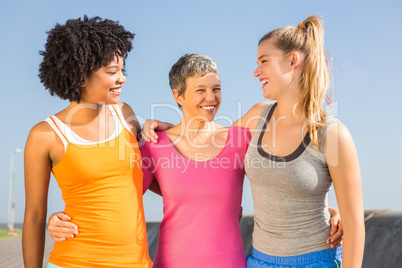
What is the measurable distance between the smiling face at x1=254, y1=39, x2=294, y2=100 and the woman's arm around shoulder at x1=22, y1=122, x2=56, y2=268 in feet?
4.63

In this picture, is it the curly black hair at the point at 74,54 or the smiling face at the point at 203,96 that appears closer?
the curly black hair at the point at 74,54

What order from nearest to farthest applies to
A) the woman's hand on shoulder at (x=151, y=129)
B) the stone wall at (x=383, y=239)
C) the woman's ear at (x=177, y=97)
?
1. the woman's hand on shoulder at (x=151, y=129)
2. the woman's ear at (x=177, y=97)
3. the stone wall at (x=383, y=239)

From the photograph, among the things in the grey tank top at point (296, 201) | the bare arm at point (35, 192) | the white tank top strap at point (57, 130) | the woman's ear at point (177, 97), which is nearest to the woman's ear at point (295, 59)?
the grey tank top at point (296, 201)

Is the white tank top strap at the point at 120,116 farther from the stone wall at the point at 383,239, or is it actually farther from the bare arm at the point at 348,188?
the stone wall at the point at 383,239

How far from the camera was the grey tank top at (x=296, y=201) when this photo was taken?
2.41 metres

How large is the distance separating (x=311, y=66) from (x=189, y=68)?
935 mm

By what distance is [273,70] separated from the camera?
273 cm

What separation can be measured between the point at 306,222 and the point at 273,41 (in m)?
1.19

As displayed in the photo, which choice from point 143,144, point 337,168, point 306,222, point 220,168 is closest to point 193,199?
point 220,168

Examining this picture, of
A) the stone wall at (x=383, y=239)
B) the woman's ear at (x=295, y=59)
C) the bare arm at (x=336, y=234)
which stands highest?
the woman's ear at (x=295, y=59)

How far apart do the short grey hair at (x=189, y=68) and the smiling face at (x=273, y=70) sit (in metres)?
0.44

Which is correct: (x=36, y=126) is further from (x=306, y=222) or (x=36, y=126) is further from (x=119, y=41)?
(x=306, y=222)

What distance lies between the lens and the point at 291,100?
8.89ft

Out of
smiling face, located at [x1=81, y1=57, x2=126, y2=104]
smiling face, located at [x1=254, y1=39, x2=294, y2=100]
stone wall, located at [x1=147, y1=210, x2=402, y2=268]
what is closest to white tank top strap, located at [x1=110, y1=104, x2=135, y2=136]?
smiling face, located at [x1=81, y1=57, x2=126, y2=104]
